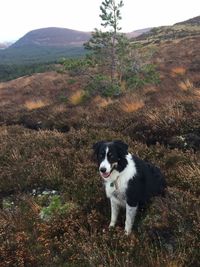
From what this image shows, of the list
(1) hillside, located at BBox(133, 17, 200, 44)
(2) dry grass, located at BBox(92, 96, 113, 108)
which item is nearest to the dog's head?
(2) dry grass, located at BBox(92, 96, 113, 108)

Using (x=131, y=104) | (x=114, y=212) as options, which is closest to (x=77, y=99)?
(x=131, y=104)

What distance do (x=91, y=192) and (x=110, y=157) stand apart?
156cm

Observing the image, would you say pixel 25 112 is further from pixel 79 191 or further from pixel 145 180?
pixel 145 180

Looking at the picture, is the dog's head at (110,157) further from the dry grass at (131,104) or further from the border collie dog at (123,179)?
the dry grass at (131,104)

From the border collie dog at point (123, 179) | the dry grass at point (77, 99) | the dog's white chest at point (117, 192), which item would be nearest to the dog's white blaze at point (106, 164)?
the border collie dog at point (123, 179)

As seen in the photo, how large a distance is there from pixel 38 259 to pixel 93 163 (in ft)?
9.38

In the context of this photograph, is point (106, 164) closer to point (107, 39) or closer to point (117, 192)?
point (117, 192)

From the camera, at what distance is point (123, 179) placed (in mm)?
5684

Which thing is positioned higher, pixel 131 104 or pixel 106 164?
pixel 106 164

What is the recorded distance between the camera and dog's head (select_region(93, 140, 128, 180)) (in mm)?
5477

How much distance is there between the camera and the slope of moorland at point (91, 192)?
505cm

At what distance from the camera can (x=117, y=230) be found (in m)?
5.48

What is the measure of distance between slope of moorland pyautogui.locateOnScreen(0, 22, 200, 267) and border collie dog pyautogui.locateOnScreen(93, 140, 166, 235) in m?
0.19

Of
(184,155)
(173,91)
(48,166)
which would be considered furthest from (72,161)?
(173,91)
